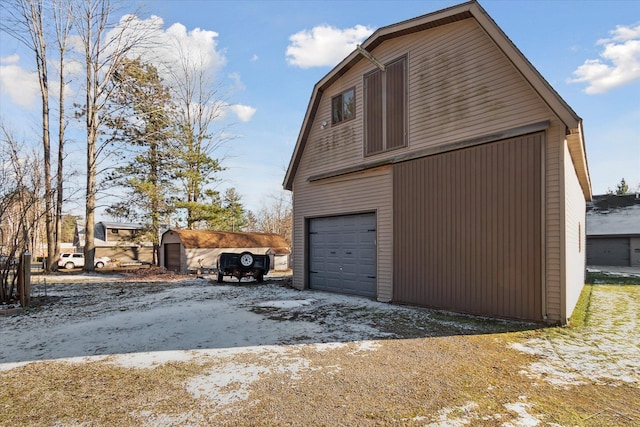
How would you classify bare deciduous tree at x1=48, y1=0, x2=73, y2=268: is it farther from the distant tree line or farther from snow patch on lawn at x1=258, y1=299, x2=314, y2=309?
snow patch on lawn at x1=258, y1=299, x2=314, y2=309

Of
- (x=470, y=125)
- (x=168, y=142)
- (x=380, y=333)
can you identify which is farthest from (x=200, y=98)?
(x=380, y=333)

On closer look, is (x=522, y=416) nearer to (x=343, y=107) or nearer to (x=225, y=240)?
(x=343, y=107)

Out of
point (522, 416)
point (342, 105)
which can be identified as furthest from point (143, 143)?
point (522, 416)

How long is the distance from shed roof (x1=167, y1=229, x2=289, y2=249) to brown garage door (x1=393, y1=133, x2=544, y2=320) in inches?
569

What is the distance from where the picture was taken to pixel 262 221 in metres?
39.5

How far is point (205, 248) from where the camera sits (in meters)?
19.5

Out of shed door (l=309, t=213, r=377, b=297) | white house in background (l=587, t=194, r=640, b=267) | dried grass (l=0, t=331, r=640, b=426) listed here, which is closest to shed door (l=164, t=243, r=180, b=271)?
shed door (l=309, t=213, r=377, b=297)

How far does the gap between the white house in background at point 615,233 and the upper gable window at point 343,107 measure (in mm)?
22533

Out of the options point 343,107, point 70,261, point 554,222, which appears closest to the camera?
point 554,222

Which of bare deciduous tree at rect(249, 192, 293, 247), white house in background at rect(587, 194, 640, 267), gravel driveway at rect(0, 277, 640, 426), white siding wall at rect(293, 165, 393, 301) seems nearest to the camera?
gravel driveway at rect(0, 277, 640, 426)

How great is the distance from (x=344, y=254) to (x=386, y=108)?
4210mm

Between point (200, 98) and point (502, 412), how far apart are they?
26737 millimetres

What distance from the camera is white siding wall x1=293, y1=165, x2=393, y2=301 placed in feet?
27.5

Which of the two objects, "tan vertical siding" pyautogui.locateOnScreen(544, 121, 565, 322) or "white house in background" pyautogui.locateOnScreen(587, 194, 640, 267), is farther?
"white house in background" pyautogui.locateOnScreen(587, 194, 640, 267)
